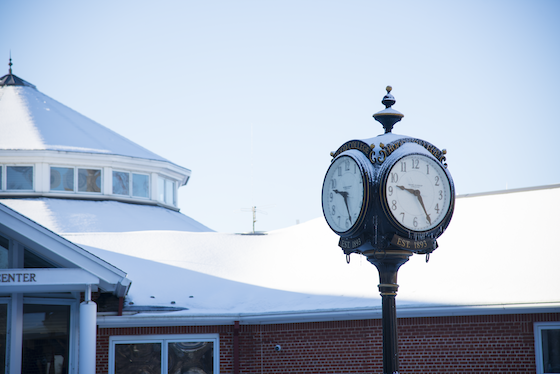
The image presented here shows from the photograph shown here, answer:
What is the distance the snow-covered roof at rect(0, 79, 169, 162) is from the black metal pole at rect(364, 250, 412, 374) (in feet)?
57.5

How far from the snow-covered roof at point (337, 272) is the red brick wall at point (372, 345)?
0.46 meters

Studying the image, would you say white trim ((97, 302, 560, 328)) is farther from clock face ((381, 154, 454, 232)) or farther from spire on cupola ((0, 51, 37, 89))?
spire on cupola ((0, 51, 37, 89))

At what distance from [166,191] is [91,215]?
14.8ft

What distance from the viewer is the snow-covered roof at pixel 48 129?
2319cm

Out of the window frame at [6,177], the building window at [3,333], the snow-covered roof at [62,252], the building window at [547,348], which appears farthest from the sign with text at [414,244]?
the window frame at [6,177]

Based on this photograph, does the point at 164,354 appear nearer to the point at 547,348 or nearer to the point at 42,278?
the point at 42,278

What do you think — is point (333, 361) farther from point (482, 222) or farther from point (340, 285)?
point (482, 222)

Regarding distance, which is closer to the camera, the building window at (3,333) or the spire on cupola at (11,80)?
the building window at (3,333)

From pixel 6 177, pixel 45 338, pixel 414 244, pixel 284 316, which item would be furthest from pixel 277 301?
pixel 6 177

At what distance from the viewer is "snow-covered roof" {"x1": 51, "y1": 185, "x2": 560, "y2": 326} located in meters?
13.5

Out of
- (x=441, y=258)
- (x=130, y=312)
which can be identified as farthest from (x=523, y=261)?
(x=130, y=312)

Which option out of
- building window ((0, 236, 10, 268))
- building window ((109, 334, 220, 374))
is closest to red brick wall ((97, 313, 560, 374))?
building window ((109, 334, 220, 374))

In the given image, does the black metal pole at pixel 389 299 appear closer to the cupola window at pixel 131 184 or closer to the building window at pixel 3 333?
the building window at pixel 3 333

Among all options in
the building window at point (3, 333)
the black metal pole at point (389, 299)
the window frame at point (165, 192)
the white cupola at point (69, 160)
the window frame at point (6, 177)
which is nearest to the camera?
the black metal pole at point (389, 299)
